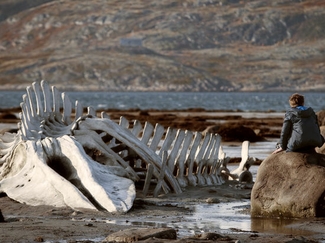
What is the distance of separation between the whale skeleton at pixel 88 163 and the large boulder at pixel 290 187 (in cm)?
162

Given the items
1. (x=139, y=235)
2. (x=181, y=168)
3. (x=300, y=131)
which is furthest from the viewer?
(x=181, y=168)

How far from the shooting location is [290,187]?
38.1 feet

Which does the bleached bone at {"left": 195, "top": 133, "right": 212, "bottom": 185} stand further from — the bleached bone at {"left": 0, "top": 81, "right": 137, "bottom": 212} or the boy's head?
the boy's head

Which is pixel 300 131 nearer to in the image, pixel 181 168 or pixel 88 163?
pixel 88 163

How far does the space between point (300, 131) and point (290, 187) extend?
0.77 m

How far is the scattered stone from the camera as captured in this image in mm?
8914

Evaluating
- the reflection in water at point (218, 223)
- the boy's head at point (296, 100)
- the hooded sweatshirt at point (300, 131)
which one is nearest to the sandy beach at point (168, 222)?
the reflection in water at point (218, 223)

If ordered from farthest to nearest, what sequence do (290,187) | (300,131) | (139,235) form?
1. (300,131)
2. (290,187)
3. (139,235)

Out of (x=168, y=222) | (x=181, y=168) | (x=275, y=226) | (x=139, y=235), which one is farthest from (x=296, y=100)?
(x=139, y=235)

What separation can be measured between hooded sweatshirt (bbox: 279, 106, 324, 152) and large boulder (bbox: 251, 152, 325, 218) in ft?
0.39

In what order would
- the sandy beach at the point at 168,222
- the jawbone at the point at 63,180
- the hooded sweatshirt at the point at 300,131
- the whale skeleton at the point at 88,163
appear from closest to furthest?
the sandy beach at the point at 168,222, the jawbone at the point at 63,180, the whale skeleton at the point at 88,163, the hooded sweatshirt at the point at 300,131

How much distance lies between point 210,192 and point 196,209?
1828 mm

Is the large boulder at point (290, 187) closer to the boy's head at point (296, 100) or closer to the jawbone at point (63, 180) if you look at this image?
the boy's head at point (296, 100)

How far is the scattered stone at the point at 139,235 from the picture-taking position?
8.91 m
